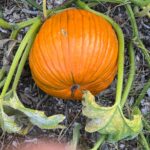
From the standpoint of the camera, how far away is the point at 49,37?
191cm

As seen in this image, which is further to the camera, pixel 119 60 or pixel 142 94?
pixel 142 94

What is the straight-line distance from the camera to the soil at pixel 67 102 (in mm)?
2205

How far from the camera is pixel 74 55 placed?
6.08 feet

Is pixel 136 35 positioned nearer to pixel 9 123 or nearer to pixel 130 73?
pixel 130 73

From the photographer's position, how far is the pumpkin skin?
1857 mm

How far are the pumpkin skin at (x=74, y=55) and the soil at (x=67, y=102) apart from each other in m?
0.26

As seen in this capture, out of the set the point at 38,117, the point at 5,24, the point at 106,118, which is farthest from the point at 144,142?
the point at 5,24

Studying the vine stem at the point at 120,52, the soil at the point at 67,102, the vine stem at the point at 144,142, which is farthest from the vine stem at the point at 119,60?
the vine stem at the point at 144,142

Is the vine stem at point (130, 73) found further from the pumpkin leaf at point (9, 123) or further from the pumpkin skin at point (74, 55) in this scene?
the pumpkin leaf at point (9, 123)

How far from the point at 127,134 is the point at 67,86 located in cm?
29

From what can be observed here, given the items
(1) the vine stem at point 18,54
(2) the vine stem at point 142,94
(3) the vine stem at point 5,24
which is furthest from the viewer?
(2) the vine stem at point 142,94

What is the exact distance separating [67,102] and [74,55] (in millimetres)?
436

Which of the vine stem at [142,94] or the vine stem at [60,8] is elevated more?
the vine stem at [60,8]

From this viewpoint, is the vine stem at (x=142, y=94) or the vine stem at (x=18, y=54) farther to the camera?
the vine stem at (x=142, y=94)
